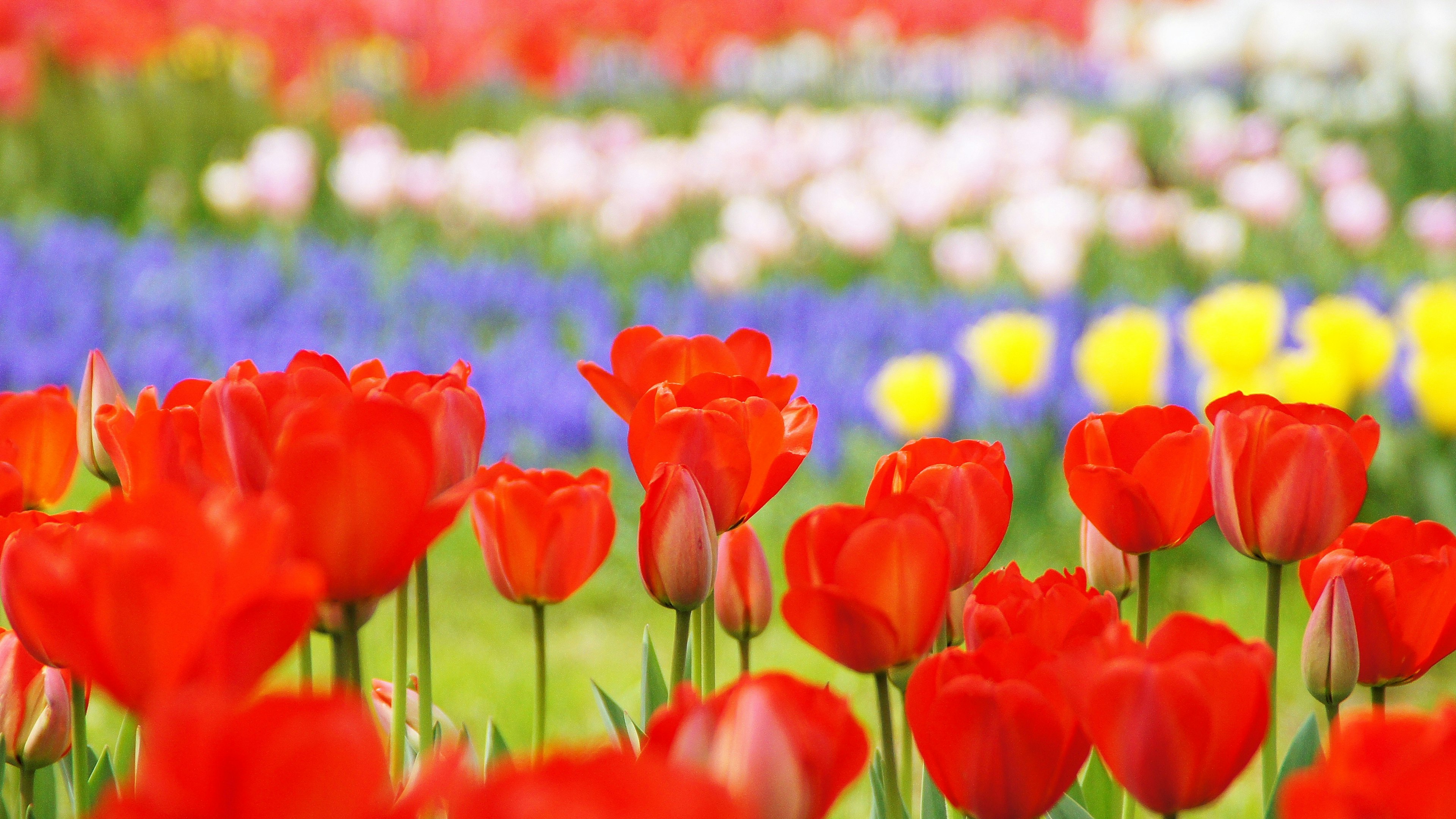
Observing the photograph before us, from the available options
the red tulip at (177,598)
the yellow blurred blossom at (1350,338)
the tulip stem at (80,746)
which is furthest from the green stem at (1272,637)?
the yellow blurred blossom at (1350,338)

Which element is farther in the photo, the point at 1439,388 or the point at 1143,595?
the point at 1439,388

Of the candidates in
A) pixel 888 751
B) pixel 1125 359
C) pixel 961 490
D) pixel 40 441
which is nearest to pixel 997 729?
pixel 888 751

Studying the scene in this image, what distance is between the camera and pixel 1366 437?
36.6 inches

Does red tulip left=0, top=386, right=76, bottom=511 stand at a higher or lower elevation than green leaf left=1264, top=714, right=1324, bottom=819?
higher

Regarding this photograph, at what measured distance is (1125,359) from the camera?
266cm

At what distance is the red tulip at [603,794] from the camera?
0.43 meters

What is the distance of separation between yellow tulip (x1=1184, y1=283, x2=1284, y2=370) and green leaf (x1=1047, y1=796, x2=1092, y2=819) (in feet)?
6.18

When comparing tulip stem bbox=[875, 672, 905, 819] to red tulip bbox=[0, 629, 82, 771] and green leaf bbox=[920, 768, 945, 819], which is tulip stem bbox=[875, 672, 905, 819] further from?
red tulip bbox=[0, 629, 82, 771]

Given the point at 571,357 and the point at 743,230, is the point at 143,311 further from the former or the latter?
the point at 743,230

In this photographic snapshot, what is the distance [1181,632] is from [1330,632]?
7.4 inches

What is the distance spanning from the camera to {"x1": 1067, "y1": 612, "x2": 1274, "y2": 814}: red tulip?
2.13 feet

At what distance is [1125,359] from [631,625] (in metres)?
1.22

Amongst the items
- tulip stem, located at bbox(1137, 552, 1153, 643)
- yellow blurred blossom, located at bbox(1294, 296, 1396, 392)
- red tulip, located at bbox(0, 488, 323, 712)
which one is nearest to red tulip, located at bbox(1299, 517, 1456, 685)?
tulip stem, located at bbox(1137, 552, 1153, 643)

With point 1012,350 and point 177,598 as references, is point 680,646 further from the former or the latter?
point 1012,350
